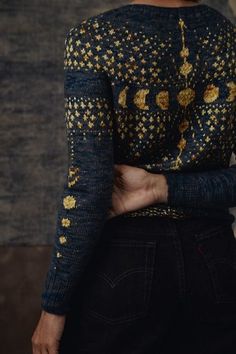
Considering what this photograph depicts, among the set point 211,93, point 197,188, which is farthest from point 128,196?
point 211,93

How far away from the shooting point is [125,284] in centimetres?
78

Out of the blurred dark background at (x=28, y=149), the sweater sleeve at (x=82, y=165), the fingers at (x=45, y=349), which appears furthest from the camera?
the blurred dark background at (x=28, y=149)

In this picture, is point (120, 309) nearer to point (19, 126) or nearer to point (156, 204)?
point (156, 204)

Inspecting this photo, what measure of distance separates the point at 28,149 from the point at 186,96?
1118 mm

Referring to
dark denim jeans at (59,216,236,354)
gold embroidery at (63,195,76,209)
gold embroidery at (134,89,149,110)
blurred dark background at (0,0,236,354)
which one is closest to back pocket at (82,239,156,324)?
dark denim jeans at (59,216,236,354)

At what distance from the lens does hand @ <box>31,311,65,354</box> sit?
0.82 meters

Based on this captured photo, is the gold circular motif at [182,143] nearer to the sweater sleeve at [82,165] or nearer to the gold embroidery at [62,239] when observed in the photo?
the sweater sleeve at [82,165]

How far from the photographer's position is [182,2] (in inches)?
30.8

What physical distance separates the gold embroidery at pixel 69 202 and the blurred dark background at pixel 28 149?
1059mm

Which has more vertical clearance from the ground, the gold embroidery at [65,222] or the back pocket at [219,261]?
the gold embroidery at [65,222]

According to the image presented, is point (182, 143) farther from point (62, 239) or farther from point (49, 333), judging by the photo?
point (49, 333)

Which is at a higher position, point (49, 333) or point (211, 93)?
point (211, 93)

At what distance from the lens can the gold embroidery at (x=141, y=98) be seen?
2.50ft

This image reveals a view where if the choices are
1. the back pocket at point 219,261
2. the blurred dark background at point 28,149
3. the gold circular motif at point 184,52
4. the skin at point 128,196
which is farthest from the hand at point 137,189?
the blurred dark background at point 28,149
